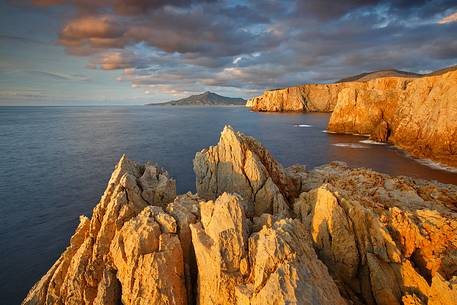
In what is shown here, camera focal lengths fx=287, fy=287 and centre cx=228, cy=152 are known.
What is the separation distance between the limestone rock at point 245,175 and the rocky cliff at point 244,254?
83.2 inches

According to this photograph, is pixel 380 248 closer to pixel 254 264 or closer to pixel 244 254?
pixel 254 264

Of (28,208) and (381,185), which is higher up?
(381,185)

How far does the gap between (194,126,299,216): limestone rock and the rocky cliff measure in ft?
6.93

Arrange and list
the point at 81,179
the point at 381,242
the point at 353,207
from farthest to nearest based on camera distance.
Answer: the point at 81,179 → the point at 353,207 → the point at 381,242

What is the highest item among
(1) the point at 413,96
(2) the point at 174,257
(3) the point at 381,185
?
(1) the point at 413,96

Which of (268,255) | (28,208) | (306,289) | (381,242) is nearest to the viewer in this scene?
(306,289)

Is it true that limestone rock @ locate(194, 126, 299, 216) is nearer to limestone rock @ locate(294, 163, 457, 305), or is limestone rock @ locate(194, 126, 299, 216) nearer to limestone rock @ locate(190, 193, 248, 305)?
limestone rock @ locate(294, 163, 457, 305)

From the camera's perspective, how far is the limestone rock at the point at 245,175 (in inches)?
703

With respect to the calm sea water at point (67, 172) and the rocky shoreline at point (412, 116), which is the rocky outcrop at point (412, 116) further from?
the calm sea water at point (67, 172)

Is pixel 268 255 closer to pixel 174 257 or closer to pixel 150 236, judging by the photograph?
pixel 174 257

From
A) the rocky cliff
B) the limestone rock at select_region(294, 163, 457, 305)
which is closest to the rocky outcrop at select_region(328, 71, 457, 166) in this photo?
the limestone rock at select_region(294, 163, 457, 305)

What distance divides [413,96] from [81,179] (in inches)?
2804

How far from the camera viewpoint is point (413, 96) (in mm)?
65625

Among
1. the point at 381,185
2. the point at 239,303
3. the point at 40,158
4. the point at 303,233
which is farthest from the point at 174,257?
the point at 40,158
